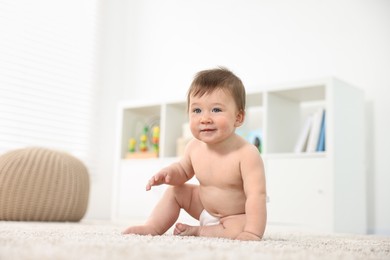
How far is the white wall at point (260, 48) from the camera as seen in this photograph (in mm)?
2537

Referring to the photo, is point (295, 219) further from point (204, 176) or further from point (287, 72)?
point (204, 176)

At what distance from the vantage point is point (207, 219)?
1.30 meters

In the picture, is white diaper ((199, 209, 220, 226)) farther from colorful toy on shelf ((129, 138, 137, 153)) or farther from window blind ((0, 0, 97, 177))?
window blind ((0, 0, 97, 177))

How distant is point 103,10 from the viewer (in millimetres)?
3779

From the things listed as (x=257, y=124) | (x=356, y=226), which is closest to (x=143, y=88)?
(x=257, y=124)

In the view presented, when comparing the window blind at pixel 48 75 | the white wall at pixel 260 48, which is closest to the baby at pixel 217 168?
the white wall at pixel 260 48

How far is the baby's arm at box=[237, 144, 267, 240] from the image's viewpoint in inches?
44.4

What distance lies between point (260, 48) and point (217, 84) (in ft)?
6.06

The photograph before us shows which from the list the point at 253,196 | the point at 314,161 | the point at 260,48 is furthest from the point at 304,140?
the point at 253,196

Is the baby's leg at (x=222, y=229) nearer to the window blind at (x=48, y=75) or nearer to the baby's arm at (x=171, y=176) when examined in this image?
the baby's arm at (x=171, y=176)

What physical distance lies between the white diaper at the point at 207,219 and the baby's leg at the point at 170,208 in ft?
0.08

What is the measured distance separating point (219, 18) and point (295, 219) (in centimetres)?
154

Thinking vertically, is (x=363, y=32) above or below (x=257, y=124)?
above

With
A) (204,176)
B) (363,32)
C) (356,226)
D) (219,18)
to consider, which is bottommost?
(356,226)
